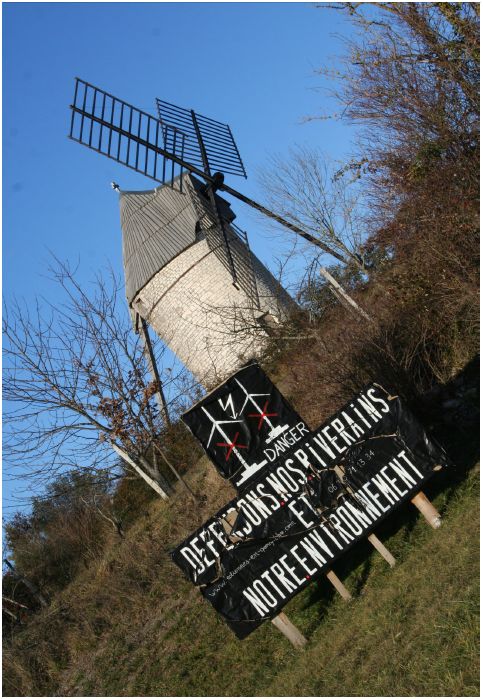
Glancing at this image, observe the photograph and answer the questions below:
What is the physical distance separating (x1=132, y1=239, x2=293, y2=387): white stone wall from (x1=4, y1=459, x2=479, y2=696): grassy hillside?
3.66 meters

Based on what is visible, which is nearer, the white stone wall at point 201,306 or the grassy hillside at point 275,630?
the grassy hillside at point 275,630

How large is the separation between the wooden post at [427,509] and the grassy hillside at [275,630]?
144 mm

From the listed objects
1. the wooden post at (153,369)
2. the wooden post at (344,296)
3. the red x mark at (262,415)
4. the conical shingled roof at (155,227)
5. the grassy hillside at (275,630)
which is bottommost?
the grassy hillside at (275,630)

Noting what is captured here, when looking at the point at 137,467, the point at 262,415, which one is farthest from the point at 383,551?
the point at 137,467

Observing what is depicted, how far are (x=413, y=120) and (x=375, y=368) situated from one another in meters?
4.09

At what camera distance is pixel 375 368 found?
11477mm

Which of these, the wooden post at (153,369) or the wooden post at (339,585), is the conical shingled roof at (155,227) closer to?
the wooden post at (153,369)

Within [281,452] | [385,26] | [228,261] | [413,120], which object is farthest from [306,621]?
[228,261]

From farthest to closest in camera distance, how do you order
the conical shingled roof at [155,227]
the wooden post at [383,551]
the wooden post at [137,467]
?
the conical shingled roof at [155,227] < the wooden post at [137,467] < the wooden post at [383,551]

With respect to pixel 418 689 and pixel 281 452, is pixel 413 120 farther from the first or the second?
pixel 418 689

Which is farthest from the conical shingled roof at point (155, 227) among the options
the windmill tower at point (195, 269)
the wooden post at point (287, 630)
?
the wooden post at point (287, 630)

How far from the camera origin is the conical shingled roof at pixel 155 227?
19.2m

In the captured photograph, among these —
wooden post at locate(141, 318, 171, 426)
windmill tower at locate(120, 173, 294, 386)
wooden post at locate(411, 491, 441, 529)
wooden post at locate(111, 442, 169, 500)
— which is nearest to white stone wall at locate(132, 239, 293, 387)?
windmill tower at locate(120, 173, 294, 386)

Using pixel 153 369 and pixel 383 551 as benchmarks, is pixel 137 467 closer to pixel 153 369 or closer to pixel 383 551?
pixel 153 369
